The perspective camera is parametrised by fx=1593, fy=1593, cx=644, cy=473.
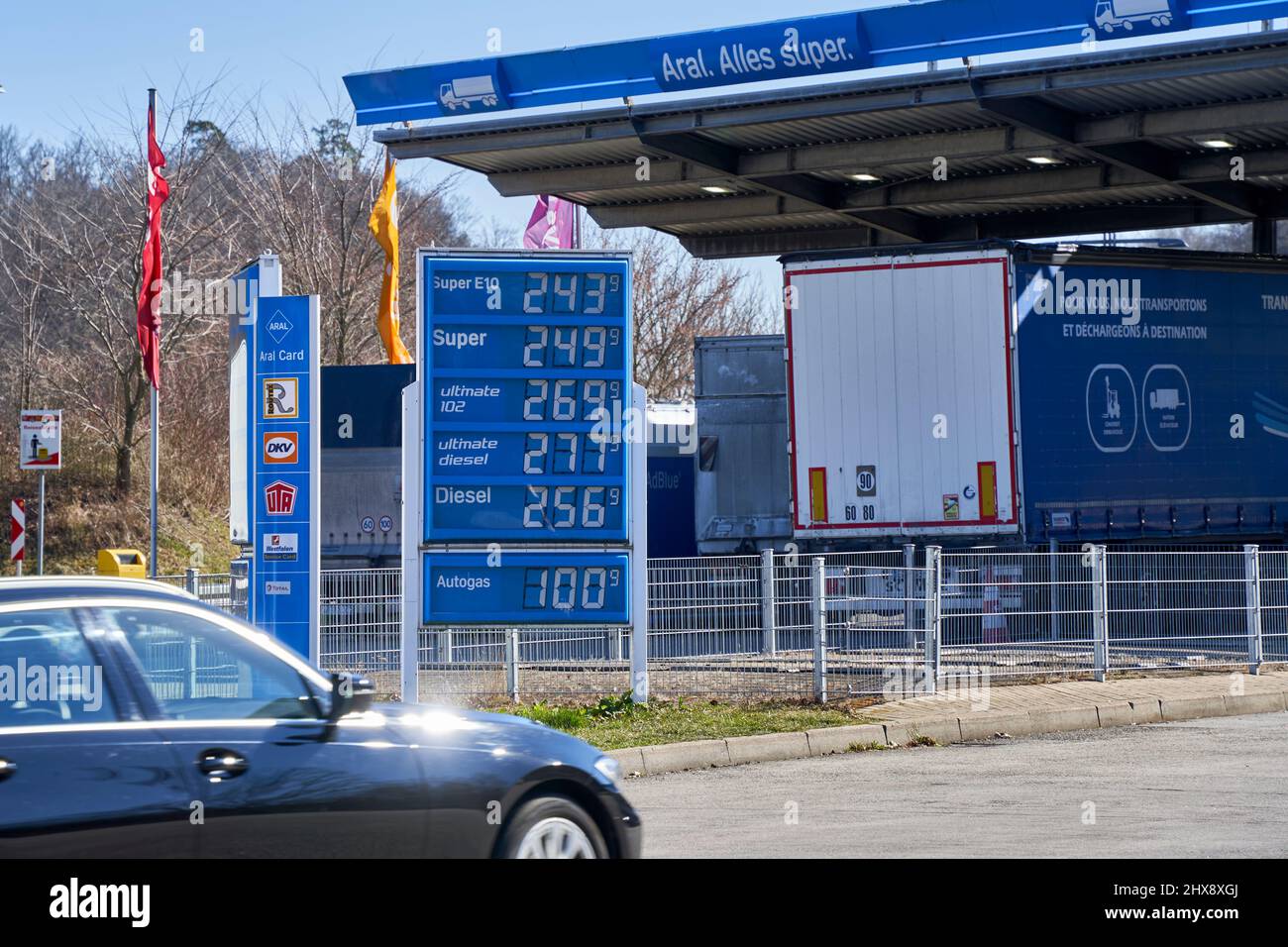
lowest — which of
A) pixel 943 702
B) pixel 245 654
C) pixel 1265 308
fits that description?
pixel 943 702

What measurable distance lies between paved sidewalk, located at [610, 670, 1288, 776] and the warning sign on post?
650 inches

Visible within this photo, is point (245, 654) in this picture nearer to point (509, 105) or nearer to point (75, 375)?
point (509, 105)

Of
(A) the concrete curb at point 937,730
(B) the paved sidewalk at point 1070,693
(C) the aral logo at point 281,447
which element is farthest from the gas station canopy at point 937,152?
(C) the aral logo at point 281,447

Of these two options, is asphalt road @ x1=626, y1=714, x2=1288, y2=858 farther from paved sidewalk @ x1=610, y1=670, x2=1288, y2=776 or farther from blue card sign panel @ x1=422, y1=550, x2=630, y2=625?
blue card sign panel @ x1=422, y1=550, x2=630, y2=625

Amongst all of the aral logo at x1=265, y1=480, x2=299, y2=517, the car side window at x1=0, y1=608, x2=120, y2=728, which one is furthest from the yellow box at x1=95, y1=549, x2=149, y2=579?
the car side window at x1=0, y1=608, x2=120, y2=728

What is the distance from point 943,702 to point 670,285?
3316cm

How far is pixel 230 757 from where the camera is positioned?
5.82 m

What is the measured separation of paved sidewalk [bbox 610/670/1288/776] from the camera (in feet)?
42.7

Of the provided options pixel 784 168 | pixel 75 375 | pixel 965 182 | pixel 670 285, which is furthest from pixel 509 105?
pixel 670 285

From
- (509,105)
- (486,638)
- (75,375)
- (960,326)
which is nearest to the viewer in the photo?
(486,638)

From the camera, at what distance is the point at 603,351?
1494cm

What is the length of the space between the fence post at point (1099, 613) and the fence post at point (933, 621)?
2310 mm

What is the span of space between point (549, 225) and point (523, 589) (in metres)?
17.5

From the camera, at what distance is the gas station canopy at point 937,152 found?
22766mm
